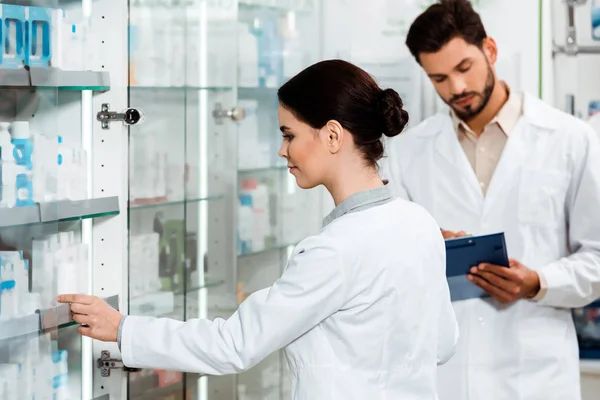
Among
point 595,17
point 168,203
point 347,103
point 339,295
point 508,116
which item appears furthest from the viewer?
point 595,17

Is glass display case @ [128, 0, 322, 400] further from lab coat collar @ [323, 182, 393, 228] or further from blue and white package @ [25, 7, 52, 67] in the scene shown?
lab coat collar @ [323, 182, 393, 228]

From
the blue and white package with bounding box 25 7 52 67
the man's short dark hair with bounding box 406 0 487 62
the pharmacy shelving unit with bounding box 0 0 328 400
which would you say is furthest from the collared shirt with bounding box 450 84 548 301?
the blue and white package with bounding box 25 7 52 67

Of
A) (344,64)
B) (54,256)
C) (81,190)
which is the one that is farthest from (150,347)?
(344,64)

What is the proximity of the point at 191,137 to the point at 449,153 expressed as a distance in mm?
902

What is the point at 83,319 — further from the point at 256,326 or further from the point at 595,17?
the point at 595,17

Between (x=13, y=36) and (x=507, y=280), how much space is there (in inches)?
65.2

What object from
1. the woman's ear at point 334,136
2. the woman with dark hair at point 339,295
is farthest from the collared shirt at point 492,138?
the woman's ear at point 334,136

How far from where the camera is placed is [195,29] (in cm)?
269

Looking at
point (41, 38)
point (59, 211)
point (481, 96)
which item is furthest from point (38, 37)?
point (481, 96)

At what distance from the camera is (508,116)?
2.95 meters

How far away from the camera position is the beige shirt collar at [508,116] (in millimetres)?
2922

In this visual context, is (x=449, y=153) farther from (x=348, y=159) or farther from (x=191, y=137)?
(x=348, y=159)

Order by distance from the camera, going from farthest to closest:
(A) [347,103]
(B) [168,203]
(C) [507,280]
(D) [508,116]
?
(D) [508,116], (C) [507,280], (B) [168,203], (A) [347,103]

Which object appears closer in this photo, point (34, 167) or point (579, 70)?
point (34, 167)
